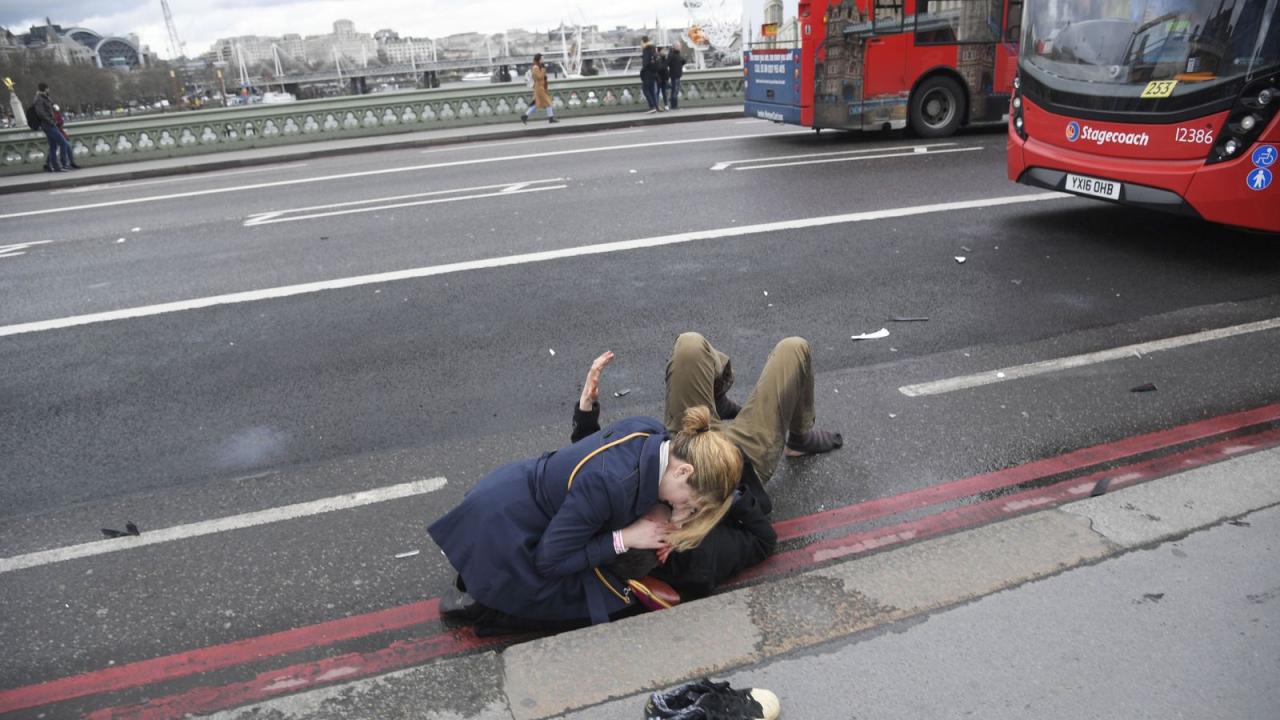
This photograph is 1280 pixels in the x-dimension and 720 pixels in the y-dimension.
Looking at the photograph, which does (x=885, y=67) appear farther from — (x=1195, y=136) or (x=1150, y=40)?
(x=1195, y=136)

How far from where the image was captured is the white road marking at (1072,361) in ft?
16.8

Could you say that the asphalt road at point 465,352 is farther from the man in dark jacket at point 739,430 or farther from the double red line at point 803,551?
the man in dark jacket at point 739,430

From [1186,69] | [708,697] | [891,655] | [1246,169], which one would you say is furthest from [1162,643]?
[1186,69]

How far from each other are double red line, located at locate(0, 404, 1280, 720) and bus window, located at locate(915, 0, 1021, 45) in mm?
10293

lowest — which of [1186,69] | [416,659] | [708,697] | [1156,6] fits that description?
[416,659]

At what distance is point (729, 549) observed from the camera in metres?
3.33

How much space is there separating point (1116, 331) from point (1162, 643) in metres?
3.64

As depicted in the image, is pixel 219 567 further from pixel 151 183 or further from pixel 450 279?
pixel 151 183

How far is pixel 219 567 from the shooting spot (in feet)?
12.1

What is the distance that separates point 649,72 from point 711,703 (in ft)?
65.2

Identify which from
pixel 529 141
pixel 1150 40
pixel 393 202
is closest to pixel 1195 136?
pixel 1150 40

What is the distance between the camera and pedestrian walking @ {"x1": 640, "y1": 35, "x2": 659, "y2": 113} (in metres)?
20.0

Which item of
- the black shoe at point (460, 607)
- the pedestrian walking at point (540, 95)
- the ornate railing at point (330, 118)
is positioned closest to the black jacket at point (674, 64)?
the ornate railing at point (330, 118)

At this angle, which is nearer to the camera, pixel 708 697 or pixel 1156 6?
pixel 708 697
